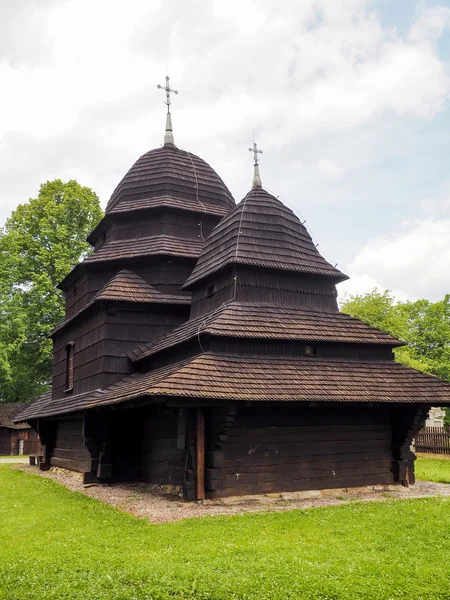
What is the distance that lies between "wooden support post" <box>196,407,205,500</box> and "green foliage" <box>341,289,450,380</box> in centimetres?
A: 2524

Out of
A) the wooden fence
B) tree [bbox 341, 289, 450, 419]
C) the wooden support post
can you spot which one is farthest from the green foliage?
the wooden support post

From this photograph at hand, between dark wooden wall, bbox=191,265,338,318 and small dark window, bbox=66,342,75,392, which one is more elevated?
dark wooden wall, bbox=191,265,338,318

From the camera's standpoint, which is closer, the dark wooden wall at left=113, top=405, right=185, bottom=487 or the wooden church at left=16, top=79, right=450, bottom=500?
the wooden church at left=16, top=79, right=450, bottom=500

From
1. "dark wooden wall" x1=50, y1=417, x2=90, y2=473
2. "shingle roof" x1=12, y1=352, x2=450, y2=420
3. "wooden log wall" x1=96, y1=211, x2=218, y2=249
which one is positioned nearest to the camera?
"shingle roof" x1=12, y1=352, x2=450, y2=420

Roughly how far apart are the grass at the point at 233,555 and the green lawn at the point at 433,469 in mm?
5608

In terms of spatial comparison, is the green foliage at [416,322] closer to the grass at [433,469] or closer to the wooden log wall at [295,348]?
the grass at [433,469]

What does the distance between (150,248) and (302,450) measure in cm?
849

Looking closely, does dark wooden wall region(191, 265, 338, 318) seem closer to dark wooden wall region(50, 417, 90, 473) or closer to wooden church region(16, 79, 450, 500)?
wooden church region(16, 79, 450, 500)

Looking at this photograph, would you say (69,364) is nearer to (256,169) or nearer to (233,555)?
(256,169)

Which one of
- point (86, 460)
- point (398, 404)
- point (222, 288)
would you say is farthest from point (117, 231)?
point (398, 404)

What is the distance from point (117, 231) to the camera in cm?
1964

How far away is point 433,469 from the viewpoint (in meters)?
19.2

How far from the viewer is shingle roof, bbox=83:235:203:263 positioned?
17969 mm

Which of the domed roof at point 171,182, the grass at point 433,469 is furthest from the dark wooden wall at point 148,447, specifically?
the domed roof at point 171,182
